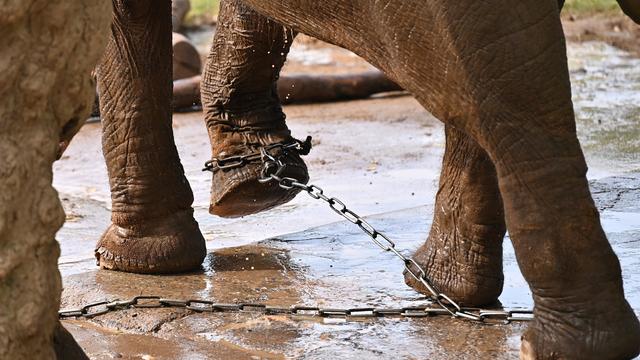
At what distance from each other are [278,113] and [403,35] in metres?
2.02

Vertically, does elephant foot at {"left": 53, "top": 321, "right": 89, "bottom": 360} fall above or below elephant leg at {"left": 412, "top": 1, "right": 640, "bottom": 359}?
below

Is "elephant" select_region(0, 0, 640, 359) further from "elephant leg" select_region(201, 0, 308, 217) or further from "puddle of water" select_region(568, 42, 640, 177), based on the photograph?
"puddle of water" select_region(568, 42, 640, 177)

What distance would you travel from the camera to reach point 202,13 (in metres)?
12.7

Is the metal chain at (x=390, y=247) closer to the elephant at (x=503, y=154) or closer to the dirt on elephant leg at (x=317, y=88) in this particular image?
the elephant at (x=503, y=154)

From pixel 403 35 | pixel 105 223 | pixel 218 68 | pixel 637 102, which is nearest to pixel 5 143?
pixel 403 35

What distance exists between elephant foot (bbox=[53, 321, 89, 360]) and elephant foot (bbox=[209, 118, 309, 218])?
6.27 ft

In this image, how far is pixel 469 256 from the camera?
382 cm

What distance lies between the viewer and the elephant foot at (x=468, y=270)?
381 centimetres

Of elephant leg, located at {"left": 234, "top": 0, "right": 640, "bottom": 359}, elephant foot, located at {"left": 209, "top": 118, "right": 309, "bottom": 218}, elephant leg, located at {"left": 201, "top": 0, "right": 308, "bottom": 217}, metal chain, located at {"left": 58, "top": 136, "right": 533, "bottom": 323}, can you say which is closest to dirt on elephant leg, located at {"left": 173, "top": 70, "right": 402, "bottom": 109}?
elephant leg, located at {"left": 201, "top": 0, "right": 308, "bottom": 217}

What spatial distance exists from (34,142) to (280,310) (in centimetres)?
143

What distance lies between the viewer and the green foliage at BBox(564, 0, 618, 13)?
1123cm

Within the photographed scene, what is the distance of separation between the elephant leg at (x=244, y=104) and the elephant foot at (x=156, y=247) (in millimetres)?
293

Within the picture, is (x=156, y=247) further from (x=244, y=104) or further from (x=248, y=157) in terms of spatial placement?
(x=244, y=104)

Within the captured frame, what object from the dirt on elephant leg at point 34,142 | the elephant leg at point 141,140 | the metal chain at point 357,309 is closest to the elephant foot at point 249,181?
the elephant leg at point 141,140
